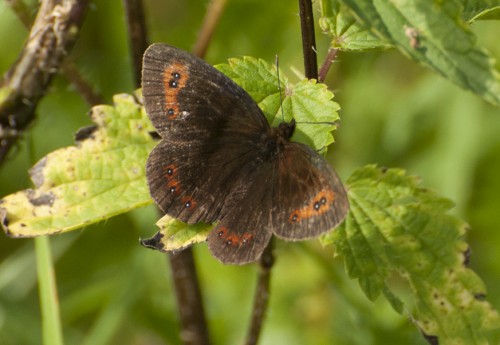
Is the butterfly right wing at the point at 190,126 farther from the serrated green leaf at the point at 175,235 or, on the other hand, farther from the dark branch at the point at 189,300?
the dark branch at the point at 189,300

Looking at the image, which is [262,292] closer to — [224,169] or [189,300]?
[189,300]

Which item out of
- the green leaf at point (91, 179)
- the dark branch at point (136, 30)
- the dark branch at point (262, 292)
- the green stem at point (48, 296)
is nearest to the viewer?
the green leaf at point (91, 179)

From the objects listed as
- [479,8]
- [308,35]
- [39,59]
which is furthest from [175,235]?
[479,8]

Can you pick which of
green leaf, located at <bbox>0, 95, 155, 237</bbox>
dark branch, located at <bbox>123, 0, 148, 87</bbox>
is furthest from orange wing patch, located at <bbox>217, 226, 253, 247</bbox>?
dark branch, located at <bbox>123, 0, 148, 87</bbox>

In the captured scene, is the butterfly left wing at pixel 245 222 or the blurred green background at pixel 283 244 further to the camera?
the blurred green background at pixel 283 244

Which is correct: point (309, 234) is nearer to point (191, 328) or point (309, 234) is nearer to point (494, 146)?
point (191, 328)

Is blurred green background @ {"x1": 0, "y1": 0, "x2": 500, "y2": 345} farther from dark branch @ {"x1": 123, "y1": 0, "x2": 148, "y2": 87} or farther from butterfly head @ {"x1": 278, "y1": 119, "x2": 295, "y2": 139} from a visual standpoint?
butterfly head @ {"x1": 278, "y1": 119, "x2": 295, "y2": 139}

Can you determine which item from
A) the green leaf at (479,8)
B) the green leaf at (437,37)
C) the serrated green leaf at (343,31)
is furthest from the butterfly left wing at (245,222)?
the green leaf at (479,8)
